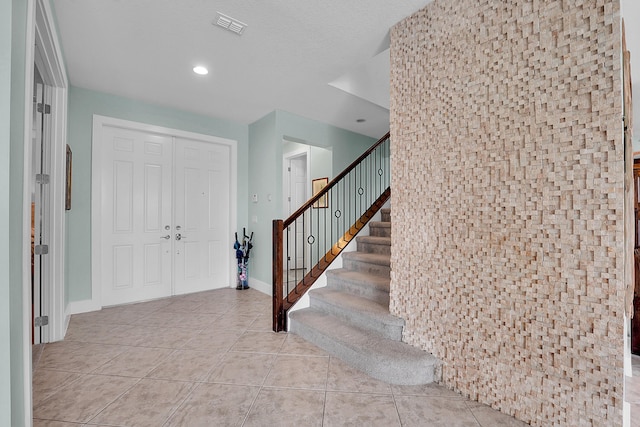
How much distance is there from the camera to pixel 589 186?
1.39 m

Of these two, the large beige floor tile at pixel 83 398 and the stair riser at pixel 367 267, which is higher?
the stair riser at pixel 367 267

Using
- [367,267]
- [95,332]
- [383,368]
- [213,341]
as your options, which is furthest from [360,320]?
[95,332]

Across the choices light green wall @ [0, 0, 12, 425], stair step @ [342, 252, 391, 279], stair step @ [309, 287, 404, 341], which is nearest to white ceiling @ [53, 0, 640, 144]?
light green wall @ [0, 0, 12, 425]

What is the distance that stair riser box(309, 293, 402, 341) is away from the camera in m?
2.17

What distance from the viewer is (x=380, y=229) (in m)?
3.72

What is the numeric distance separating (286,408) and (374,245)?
2069 mm

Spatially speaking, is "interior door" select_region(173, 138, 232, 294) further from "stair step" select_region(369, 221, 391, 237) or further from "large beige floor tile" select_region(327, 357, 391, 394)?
"large beige floor tile" select_region(327, 357, 391, 394)

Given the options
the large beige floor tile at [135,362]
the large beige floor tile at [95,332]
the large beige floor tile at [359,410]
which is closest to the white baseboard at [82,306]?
the large beige floor tile at [95,332]

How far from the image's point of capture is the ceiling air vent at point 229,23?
217cm

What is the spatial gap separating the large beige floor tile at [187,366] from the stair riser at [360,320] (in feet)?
3.24

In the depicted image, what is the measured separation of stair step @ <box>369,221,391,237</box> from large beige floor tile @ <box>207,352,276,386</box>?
201 centimetres

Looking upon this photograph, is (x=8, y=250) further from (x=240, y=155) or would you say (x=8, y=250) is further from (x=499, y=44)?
(x=240, y=155)

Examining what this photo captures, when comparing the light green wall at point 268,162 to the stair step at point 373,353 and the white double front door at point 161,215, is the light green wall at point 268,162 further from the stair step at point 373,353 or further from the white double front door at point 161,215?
the stair step at point 373,353

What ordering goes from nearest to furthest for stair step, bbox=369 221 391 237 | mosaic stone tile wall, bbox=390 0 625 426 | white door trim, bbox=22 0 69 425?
1. mosaic stone tile wall, bbox=390 0 625 426
2. white door trim, bbox=22 0 69 425
3. stair step, bbox=369 221 391 237
